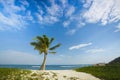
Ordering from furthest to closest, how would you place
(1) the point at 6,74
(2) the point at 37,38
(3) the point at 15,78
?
(2) the point at 37,38 → (1) the point at 6,74 → (3) the point at 15,78

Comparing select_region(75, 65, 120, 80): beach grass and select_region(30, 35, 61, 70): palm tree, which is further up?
select_region(30, 35, 61, 70): palm tree

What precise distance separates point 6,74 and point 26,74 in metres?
2.75

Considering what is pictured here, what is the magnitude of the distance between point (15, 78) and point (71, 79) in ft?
25.1

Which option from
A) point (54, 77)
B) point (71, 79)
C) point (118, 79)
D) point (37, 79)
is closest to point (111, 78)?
point (118, 79)

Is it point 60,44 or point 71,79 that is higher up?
point 60,44

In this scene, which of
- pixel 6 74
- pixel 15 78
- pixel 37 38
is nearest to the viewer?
pixel 15 78

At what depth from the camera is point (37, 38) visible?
39844mm

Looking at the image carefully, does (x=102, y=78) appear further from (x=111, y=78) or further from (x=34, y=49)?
(x=34, y=49)

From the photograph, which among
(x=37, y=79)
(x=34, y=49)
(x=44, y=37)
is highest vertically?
(x=44, y=37)

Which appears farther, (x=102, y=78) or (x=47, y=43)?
(x=47, y=43)

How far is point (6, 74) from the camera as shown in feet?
79.8

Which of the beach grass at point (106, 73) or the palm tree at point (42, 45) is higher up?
the palm tree at point (42, 45)

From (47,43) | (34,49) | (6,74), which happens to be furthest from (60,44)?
(6,74)

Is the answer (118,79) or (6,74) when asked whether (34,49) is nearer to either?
(6,74)
